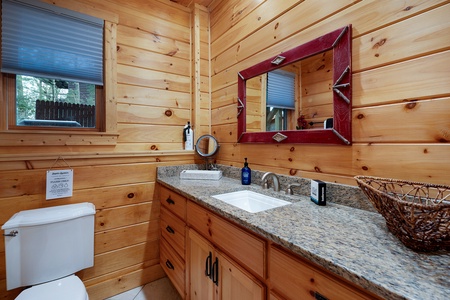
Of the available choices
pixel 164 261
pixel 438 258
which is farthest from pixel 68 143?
pixel 438 258

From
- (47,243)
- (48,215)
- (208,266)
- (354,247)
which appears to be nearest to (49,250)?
(47,243)

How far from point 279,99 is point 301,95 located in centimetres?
18

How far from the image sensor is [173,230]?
5.12 feet

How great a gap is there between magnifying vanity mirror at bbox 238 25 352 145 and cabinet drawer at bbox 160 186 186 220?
69 cm

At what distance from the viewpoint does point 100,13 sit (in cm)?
165

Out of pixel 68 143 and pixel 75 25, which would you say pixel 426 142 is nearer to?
pixel 68 143

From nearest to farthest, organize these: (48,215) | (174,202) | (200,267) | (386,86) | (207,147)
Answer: (386,86), (200,267), (48,215), (174,202), (207,147)

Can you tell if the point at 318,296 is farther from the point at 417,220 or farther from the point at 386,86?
the point at 386,86

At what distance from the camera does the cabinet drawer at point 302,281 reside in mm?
553

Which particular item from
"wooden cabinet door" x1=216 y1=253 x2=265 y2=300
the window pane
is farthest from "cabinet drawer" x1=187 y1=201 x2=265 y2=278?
the window pane

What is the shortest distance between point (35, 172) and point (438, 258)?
208cm

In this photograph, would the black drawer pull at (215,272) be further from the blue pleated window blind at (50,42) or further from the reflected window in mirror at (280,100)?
the blue pleated window blind at (50,42)

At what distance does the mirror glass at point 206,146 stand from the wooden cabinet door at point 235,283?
43.3 inches

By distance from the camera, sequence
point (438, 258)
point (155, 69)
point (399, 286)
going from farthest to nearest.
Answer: point (155, 69) < point (438, 258) < point (399, 286)
